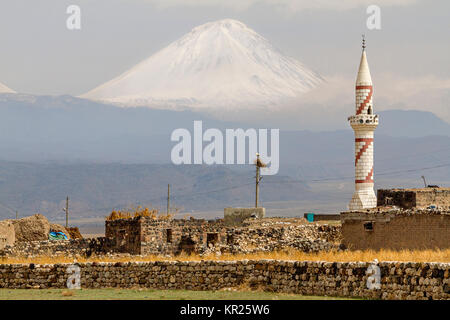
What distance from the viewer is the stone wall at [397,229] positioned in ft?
113

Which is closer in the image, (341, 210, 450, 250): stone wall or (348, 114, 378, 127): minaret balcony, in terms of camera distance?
(341, 210, 450, 250): stone wall

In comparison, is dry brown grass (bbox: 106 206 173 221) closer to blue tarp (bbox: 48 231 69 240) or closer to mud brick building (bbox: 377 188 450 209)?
blue tarp (bbox: 48 231 69 240)

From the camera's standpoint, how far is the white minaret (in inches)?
2379

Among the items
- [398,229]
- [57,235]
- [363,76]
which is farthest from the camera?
[363,76]

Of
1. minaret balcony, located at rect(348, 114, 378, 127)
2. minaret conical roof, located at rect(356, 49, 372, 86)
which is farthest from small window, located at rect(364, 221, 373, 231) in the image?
minaret conical roof, located at rect(356, 49, 372, 86)

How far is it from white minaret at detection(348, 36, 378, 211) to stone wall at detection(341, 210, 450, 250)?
22.4m

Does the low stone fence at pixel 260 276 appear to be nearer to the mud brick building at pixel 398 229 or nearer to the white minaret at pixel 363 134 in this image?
the mud brick building at pixel 398 229

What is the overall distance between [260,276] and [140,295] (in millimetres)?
2865

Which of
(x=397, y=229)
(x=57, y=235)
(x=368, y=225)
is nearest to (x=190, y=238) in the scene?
(x=368, y=225)

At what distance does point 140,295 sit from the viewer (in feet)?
77.8

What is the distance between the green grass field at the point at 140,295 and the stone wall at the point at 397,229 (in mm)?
12342

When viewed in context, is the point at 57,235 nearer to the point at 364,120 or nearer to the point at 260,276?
the point at 364,120

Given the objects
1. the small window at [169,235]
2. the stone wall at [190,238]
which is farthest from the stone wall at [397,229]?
the small window at [169,235]
